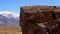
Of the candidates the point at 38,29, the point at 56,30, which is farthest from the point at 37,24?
the point at 56,30

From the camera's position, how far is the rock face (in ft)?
29.4

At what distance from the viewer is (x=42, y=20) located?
923 cm

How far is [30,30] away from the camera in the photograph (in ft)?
30.5

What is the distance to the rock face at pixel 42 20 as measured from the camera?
29.4 ft

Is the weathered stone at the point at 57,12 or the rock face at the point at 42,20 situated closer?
the rock face at the point at 42,20

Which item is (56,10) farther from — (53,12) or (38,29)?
(38,29)

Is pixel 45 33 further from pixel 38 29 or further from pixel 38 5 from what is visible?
pixel 38 5

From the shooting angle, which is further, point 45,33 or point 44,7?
point 44,7

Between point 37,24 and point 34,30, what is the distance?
11.2 inches

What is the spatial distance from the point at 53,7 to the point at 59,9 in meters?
0.40

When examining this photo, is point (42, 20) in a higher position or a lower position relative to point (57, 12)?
lower

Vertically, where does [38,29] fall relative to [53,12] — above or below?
below

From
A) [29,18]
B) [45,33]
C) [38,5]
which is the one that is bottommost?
[45,33]

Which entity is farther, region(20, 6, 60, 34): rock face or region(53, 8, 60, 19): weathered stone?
region(53, 8, 60, 19): weathered stone
